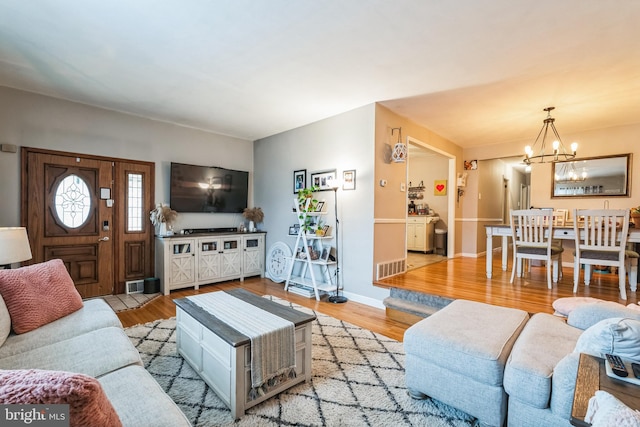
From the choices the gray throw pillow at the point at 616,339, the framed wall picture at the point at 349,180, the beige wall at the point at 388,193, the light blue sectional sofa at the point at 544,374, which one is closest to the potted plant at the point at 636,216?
the beige wall at the point at 388,193

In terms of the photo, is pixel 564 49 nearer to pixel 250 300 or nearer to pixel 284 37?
pixel 284 37

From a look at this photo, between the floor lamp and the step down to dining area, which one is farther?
the floor lamp

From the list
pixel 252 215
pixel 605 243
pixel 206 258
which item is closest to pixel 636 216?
pixel 605 243

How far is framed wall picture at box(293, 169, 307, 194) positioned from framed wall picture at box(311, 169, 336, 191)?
18cm

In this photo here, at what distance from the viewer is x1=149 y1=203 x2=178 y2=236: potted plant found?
441cm

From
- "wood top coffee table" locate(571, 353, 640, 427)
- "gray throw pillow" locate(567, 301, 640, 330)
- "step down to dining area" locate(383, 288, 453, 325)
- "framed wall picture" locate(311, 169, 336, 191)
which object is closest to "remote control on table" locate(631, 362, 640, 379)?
"wood top coffee table" locate(571, 353, 640, 427)

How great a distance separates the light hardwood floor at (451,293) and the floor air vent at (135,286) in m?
0.50

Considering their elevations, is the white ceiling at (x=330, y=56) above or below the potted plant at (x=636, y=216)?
above

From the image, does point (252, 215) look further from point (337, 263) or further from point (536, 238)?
point (536, 238)

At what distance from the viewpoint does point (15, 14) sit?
6.96 feet

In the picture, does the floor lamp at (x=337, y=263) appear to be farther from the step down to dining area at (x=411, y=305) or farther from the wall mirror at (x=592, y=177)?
the wall mirror at (x=592, y=177)

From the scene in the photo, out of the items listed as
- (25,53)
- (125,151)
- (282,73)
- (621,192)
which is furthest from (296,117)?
(621,192)

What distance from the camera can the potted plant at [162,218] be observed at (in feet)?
14.5

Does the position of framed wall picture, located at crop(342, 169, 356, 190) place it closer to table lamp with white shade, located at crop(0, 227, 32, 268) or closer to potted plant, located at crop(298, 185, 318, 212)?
potted plant, located at crop(298, 185, 318, 212)
